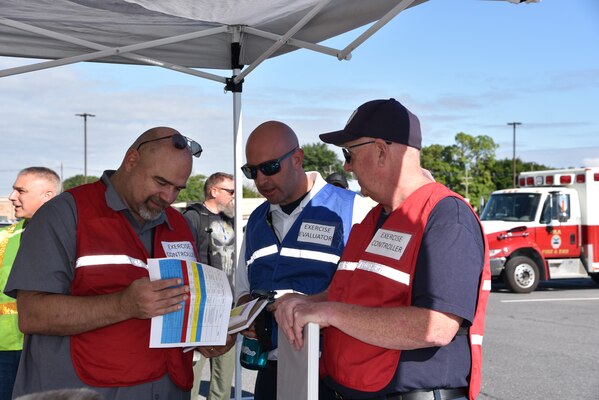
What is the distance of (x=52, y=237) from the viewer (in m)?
2.38

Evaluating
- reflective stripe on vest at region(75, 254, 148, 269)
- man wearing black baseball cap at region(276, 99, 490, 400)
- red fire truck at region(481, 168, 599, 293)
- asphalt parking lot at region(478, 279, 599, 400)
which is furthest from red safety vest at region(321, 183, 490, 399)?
red fire truck at region(481, 168, 599, 293)

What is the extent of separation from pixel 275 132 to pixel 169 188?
724 mm

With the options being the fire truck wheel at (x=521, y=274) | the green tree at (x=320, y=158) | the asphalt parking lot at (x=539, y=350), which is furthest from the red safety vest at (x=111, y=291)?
the green tree at (x=320, y=158)

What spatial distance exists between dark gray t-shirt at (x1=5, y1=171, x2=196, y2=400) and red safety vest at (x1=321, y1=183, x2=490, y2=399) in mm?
835

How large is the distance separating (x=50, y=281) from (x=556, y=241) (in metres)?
14.6

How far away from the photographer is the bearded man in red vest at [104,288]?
2311 mm

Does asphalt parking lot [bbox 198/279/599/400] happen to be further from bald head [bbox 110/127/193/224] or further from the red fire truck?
bald head [bbox 110/127/193/224]

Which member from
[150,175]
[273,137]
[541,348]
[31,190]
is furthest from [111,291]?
[541,348]

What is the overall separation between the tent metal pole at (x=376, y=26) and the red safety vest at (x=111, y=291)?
5.82 feet

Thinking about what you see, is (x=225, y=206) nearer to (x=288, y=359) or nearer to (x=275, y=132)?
(x=275, y=132)

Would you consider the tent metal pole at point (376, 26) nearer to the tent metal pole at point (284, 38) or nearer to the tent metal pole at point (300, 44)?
the tent metal pole at point (300, 44)

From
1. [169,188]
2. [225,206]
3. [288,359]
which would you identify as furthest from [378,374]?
[225,206]

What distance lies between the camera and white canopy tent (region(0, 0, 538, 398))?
12.0ft

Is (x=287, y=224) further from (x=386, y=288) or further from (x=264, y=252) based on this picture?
(x=386, y=288)
